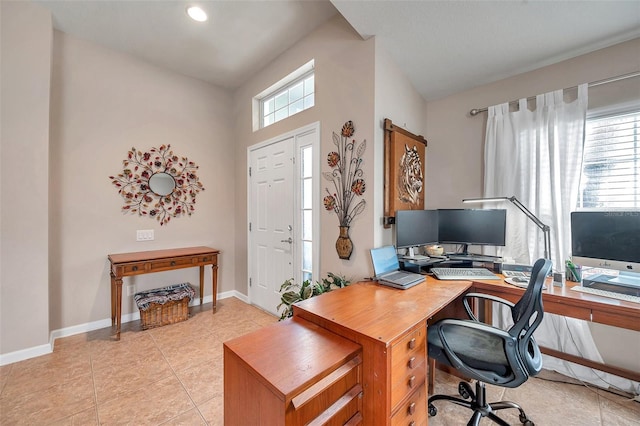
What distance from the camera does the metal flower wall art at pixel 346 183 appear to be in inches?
86.0

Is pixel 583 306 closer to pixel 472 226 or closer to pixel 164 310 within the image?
pixel 472 226

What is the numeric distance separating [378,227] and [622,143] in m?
1.85

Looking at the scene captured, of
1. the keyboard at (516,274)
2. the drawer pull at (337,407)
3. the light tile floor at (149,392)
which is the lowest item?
the light tile floor at (149,392)

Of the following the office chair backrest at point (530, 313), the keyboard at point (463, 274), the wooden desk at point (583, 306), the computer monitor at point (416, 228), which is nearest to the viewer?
the office chair backrest at point (530, 313)

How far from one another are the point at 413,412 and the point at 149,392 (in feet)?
5.88

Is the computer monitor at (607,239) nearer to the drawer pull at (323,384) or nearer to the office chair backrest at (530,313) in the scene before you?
the office chair backrest at (530,313)

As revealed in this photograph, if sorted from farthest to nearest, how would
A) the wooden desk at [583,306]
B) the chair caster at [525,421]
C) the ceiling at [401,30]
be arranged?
the ceiling at [401,30] → the chair caster at [525,421] → the wooden desk at [583,306]

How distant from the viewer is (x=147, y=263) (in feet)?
8.78

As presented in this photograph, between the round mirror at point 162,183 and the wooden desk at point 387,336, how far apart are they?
2.62 meters

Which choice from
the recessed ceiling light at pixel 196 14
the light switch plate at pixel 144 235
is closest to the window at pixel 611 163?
the recessed ceiling light at pixel 196 14

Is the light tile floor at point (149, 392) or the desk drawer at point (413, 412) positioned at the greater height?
the desk drawer at point (413, 412)

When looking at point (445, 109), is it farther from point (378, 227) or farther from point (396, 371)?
point (396, 371)

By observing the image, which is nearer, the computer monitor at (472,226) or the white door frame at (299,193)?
the computer monitor at (472,226)

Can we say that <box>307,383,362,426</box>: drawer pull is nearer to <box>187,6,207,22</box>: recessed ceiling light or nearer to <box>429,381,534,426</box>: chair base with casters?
<box>429,381,534,426</box>: chair base with casters
